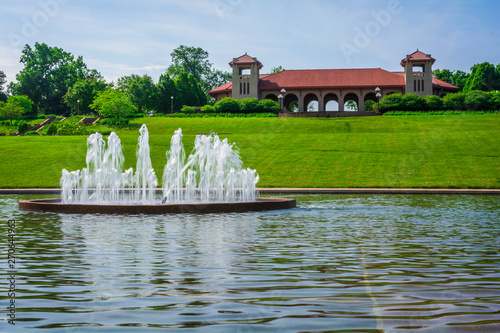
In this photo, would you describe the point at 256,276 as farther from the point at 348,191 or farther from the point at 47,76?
the point at 47,76

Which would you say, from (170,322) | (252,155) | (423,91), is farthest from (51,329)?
(423,91)

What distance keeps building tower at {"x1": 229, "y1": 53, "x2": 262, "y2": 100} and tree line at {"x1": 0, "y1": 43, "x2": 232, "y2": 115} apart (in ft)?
39.8

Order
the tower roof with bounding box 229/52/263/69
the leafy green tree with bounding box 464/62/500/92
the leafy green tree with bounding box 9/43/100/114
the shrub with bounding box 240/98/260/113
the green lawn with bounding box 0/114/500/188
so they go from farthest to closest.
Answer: the leafy green tree with bounding box 9/43/100/114
the leafy green tree with bounding box 464/62/500/92
the tower roof with bounding box 229/52/263/69
the shrub with bounding box 240/98/260/113
the green lawn with bounding box 0/114/500/188

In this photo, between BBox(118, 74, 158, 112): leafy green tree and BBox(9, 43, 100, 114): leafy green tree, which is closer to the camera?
BBox(118, 74, 158, 112): leafy green tree

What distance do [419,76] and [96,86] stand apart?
58.8 m

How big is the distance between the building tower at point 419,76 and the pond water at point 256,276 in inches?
2817

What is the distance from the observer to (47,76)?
136 metres

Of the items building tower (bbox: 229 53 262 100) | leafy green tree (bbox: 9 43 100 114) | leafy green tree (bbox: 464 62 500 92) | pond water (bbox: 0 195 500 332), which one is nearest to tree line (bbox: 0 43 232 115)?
leafy green tree (bbox: 9 43 100 114)

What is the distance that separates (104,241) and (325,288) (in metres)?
5.40

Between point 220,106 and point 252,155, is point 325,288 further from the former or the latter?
point 220,106

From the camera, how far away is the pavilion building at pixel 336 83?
8125cm

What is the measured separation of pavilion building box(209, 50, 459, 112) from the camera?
267ft

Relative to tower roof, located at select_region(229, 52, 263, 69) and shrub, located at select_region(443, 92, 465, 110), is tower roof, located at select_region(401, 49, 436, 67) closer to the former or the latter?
shrub, located at select_region(443, 92, 465, 110)

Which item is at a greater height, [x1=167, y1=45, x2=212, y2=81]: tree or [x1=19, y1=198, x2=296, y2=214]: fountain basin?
[x1=167, y1=45, x2=212, y2=81]: tree
